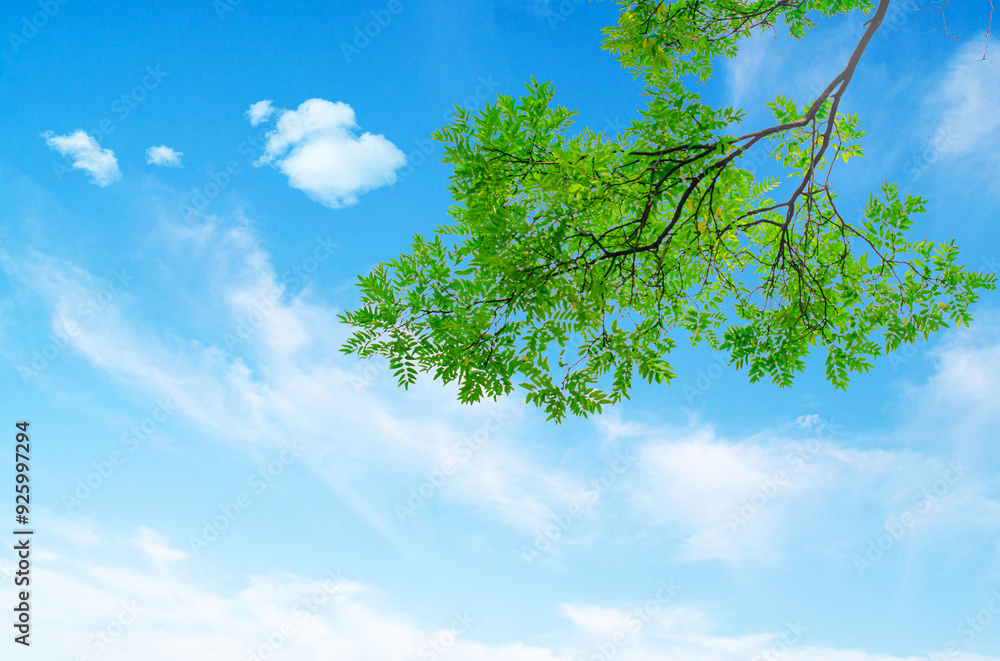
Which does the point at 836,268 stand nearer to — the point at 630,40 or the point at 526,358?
the point at 630,40

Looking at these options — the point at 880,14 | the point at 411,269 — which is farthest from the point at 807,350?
the point at 411,269

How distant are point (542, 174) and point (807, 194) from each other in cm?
370

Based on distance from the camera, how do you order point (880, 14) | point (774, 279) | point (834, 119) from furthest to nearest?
point (774, 279)
point (834, 119)
point (880, 14)

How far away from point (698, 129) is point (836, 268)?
287 cm

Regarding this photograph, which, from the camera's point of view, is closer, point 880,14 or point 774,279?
point 880,14

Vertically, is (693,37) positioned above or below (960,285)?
above

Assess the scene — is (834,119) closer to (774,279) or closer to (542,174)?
(774,279)

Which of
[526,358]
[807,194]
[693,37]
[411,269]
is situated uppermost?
[693,37]

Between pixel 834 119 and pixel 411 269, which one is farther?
pixel 834 119

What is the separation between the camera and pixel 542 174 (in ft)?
15.7

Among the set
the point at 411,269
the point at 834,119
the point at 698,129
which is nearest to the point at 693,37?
the point at 834,119

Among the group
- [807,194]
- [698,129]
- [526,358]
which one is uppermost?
[807,194]


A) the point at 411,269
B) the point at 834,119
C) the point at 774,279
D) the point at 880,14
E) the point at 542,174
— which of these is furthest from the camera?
the point at 774,279

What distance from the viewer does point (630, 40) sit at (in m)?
6.29
